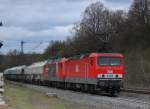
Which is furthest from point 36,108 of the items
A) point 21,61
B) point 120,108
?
point 21,61

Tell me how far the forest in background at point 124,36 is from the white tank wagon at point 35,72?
347 cm

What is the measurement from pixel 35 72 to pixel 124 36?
78.1 feet

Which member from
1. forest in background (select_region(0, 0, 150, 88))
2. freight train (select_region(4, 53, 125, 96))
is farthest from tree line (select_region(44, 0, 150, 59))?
freight train (select_region(4, 53, 125, 96))

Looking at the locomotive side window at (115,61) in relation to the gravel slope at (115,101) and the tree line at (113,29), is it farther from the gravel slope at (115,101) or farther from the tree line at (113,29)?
the tree line at (113,29)

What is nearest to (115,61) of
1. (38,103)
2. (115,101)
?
(115,101)

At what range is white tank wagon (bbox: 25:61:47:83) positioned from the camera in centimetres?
6930

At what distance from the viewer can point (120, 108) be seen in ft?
76.6

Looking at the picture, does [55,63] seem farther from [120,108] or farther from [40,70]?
[120,108]

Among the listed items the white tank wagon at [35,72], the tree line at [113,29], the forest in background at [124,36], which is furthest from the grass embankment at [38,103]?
the tree line at [113,29]

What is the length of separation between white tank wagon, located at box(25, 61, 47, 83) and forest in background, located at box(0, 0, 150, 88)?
347 cm

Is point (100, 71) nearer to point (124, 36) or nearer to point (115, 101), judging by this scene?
point (115, 101)

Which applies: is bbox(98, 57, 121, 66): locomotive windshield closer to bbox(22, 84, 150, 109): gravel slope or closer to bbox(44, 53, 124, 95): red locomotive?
bbox(44, 53, 124, 95): red locomotive

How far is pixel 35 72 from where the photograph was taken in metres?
76.6

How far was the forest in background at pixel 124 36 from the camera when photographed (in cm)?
7011
